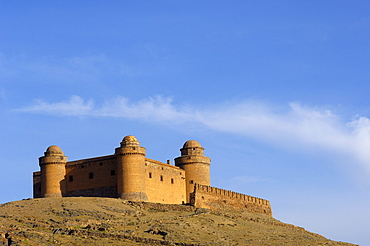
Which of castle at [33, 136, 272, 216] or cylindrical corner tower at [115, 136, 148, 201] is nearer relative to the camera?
cylindrical corner tower at [115, 136, 148, 201]

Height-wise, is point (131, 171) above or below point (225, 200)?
above

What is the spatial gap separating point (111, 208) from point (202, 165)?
18387 millimetres

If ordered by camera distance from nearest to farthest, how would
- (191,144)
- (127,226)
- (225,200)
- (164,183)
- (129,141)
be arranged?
1. (127,226)
2. (129,141)
3. (164,183)
4. (225,200)
5. (191,144)

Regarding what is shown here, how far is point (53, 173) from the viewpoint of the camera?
91.4m

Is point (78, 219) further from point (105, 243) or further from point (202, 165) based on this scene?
point (202, 165)

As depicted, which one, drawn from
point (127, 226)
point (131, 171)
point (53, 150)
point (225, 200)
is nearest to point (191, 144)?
point (225, 200)

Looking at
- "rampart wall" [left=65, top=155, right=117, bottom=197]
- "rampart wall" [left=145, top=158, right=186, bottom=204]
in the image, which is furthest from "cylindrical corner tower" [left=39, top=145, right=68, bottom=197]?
"rampart wall" [left=145, top=158, right=186, bottom=204]

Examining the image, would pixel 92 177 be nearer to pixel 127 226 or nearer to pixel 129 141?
pixel 129 141

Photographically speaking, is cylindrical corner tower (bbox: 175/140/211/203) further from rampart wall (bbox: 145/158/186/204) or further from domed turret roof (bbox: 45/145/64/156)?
domed turret roof (bbox: 45/145/64/156)

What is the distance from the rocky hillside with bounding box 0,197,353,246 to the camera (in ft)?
228

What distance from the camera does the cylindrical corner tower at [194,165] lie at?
3807 inches

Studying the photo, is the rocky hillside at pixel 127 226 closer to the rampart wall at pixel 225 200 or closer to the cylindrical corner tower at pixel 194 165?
the rampart wall at pixel 225 200

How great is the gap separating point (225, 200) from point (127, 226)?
2197 cm

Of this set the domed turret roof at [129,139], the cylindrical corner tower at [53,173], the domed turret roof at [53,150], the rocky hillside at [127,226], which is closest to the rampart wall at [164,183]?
the domed turret roof at [129,139]
